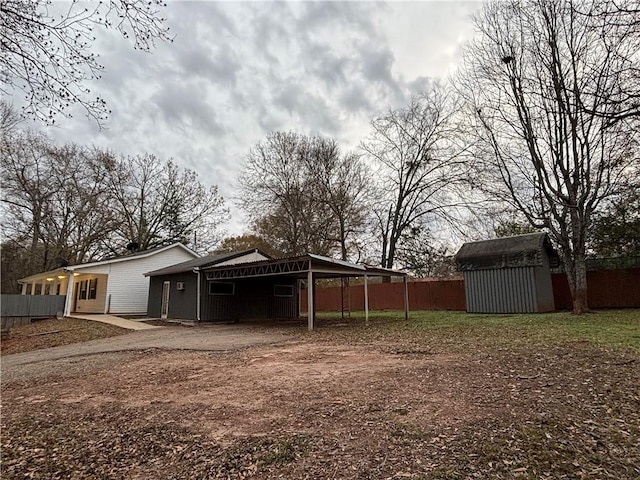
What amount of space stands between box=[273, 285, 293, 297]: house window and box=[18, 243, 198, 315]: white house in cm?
732

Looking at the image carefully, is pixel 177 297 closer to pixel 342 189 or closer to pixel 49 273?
pixel 49 273

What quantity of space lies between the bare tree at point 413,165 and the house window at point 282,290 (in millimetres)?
6700

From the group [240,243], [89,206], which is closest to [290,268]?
[89,206]

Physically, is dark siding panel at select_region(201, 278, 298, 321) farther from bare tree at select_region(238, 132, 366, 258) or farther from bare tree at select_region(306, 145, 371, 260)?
bare tree at select_region(306, 145, 371, 260)

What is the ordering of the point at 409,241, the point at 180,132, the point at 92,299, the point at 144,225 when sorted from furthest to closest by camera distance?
the point at 144,225
the point at 409,241
the point at 92,299
the point at 180,132

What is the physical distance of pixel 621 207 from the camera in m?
15.9

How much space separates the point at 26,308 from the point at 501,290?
71.5 feet

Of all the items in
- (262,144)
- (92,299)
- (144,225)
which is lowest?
(92,299)

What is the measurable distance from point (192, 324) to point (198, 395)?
36.2 ft

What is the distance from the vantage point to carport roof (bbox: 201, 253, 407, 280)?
11.8 m

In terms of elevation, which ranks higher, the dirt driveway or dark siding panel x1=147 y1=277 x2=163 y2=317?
dark siding panel x1=147 y1=277 x2=163 y2=317

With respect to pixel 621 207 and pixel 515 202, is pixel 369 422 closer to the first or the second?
pixel 515 202


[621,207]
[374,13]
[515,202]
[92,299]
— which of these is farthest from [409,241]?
[92,299]

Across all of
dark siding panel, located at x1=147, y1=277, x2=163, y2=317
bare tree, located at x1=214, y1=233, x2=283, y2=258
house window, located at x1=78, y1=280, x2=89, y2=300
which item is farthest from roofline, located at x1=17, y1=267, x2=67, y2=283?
bare tree, located at x1=214, y1=233, x2=283, y2=258
